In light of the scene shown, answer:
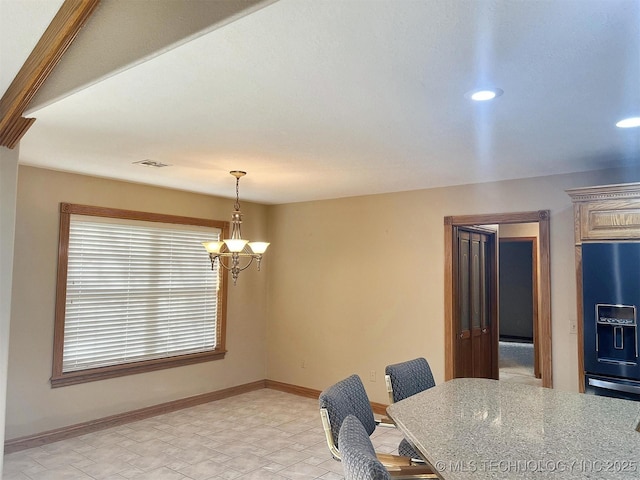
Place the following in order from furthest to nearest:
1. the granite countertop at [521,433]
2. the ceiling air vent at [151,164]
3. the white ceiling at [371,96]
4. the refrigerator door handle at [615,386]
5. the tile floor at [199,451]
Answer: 1. the ceiling air vent at [151,164]
2. the tile floor at [199,451]
3. the refrigerator door handle at [615,386]
4. the white ceiling at [371,96]
5. the granite countertop at [521,433]

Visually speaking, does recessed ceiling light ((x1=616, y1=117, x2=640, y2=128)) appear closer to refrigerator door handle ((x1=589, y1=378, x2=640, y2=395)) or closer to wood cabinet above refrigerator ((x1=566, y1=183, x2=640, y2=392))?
wood cabinet above refrigerator ((x1=566, y1=183, x2=640, y2=392))

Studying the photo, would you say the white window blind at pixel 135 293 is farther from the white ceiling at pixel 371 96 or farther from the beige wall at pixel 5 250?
the beige wall at pixel 5 250

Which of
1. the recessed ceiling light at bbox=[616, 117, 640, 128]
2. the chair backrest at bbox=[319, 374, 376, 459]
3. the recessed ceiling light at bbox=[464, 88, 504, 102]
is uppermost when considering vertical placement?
the recessed ceiling light at bbox=[616, 117, 640, 128]

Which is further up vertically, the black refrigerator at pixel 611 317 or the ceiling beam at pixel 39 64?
the ceiling beam at pixel 39 64

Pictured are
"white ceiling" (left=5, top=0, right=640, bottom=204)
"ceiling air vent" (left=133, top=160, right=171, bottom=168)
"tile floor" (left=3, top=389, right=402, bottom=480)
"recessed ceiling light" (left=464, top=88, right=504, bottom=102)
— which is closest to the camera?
"white ceiling" (left=5, top=0, right=640, bottom=204)

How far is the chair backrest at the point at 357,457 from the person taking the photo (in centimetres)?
127

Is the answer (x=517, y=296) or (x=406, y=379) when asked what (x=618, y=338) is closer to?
(x=406, y=379)

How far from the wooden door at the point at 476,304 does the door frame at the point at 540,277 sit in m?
0.13

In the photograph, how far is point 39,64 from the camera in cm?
220

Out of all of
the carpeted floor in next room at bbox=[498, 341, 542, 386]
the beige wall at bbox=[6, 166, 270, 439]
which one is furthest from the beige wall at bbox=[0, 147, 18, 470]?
the carpeted floor in next room at bbox=[498, 341, 542, 386]

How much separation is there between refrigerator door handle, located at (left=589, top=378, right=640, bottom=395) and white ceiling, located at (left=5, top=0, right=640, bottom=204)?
167 cm

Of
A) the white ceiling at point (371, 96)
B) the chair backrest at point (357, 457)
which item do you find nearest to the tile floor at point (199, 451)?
the chair backrest at point (357, 457)

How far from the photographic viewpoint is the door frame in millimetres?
4032

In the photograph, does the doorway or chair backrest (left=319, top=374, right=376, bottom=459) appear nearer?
chair backrest (left=319, top=374, right=376, bottom=459)
